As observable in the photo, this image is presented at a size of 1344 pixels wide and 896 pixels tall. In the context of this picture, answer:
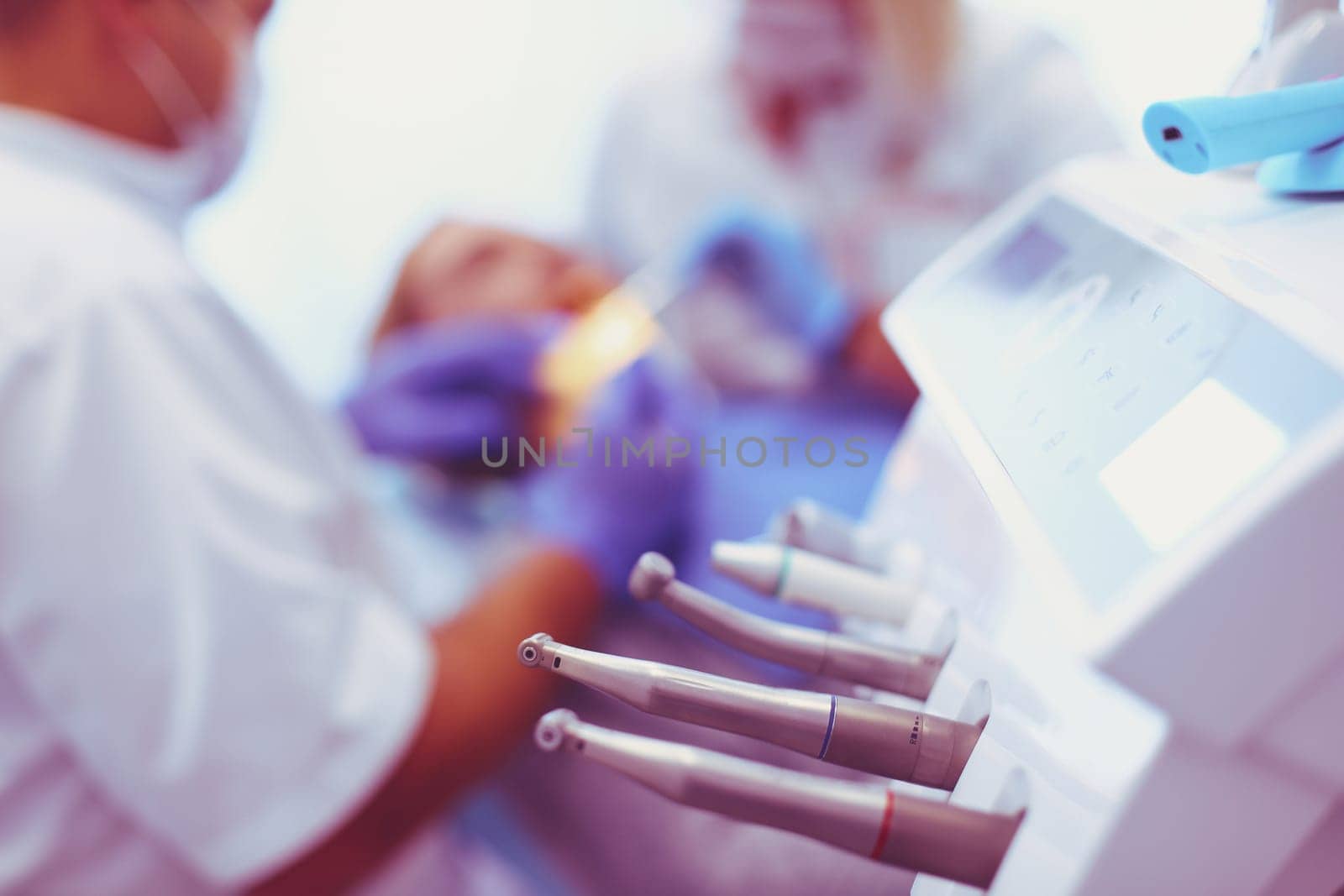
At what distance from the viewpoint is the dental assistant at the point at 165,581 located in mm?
491

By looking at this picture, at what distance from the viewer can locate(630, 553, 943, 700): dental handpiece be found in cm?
25

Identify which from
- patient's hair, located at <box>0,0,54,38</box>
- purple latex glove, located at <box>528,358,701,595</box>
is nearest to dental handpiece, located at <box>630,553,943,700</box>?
purple latex glove, located at <box>528,358,701,595</box>

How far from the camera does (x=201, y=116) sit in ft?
2.19

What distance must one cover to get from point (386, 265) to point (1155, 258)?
A: 121 centimetres

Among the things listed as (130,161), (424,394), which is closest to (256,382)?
(130,161)

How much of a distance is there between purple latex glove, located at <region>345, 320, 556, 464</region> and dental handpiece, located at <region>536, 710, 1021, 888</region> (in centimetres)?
82

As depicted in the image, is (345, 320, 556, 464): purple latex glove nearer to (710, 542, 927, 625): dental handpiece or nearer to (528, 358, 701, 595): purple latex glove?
(528, 358, 701, 595): purple latex glove

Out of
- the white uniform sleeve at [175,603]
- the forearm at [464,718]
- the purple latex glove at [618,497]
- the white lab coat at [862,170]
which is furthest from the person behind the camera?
the white lab coat at [862,170]

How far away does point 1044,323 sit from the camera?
0.83ft

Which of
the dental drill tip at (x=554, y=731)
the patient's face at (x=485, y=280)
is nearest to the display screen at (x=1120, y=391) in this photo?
the dental drill tip at (x=554, y=731)

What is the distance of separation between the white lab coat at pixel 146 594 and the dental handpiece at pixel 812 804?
16.1 inches

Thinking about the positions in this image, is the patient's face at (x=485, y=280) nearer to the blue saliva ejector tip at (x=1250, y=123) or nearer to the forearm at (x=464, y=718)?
the forearm at (x=464, y=718)

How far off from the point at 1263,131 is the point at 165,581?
1.84 ft

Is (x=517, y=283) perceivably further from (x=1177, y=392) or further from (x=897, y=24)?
(x=1177, y=392)
